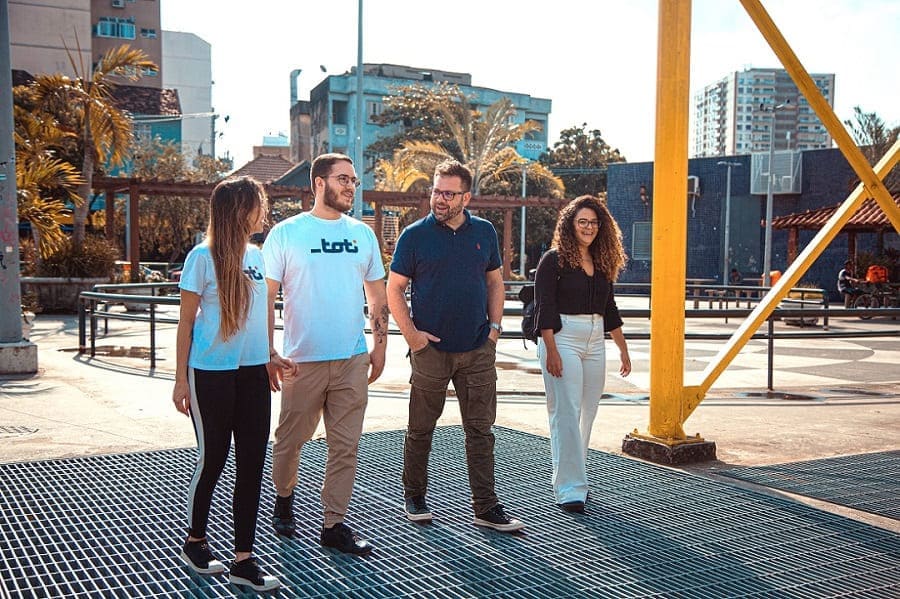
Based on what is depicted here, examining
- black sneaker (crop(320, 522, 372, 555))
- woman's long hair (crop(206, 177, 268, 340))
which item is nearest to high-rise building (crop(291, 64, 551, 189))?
black sneaker (crop(320, 522, 372, 555))

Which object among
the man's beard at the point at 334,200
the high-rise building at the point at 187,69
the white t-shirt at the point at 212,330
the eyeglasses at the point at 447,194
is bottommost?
the white t-shirt at the point at 212,330

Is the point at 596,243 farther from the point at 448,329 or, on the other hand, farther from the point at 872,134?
the point at 872,134

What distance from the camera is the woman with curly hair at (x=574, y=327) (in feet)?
16.9

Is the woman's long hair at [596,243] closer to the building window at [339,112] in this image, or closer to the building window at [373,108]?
the building window at [373,108]

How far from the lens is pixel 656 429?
652 cm

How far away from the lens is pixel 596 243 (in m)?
5.37

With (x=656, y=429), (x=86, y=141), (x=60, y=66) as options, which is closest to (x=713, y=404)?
(x=656, y=429)

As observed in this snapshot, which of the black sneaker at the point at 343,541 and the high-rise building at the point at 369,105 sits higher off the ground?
the high-rise building at the point at 369,105

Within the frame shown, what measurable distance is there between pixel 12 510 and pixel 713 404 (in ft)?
21.6

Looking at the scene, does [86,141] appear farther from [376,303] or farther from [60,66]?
[60,66]

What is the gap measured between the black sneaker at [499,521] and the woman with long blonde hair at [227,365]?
4.22ft

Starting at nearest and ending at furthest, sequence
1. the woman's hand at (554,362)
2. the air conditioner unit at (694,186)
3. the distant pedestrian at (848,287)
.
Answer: the woman's hand at (554,362) < the distant pedestrian at (848,287) < the air conditioner unit at (694,186)

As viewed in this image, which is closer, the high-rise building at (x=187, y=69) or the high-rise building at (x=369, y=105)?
the high-rise building at (x=369, y=105)

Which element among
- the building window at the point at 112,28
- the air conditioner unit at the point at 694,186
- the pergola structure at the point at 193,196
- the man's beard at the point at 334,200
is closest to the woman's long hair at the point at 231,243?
the man's beard at the point at 334,200
